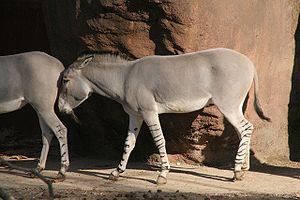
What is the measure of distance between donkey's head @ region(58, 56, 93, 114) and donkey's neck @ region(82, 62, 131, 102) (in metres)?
0.07

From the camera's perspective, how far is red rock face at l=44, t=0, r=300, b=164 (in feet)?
24.1

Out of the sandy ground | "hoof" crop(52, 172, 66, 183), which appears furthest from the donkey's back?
"hoof" crop(52, 172, 66, 183)

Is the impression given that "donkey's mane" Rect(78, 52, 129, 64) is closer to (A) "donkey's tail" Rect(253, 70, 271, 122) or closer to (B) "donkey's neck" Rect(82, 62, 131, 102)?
(B) "donkey's neck" Rect(82, 62, 131, 102)

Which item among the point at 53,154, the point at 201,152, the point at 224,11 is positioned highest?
the point at 224,11

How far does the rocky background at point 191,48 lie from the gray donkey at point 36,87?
74 cm

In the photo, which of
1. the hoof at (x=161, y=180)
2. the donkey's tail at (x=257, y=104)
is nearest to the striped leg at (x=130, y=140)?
the hoof at (x=161, y=180)

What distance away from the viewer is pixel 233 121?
277 inches

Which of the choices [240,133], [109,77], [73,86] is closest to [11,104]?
[73,86]

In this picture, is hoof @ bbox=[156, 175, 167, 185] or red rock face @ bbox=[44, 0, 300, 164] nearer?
hoof @ bbox=[156, 175, 167, 185]

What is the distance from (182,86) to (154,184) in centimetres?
106

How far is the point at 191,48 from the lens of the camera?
7.36m

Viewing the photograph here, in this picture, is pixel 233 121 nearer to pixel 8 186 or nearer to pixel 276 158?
pixel 276 158

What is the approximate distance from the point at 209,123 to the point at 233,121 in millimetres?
737

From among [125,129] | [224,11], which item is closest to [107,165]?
[125,129]
